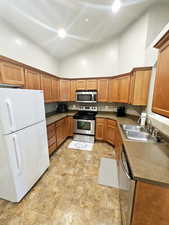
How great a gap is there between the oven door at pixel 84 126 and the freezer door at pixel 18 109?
1.68m

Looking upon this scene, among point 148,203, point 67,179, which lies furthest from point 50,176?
point 148,203

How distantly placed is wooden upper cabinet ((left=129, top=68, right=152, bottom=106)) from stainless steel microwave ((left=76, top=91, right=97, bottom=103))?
1273mm

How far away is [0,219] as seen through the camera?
129 cm

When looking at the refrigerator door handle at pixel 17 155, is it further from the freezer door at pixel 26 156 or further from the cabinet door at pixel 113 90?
the cabinet door at pixel 113 90

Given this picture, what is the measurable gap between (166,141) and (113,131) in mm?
1544

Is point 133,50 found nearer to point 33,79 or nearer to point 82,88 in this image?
point 82,88

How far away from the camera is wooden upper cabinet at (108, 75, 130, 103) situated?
8.90ft

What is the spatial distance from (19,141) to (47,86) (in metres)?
1.86

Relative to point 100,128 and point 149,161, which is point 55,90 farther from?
point 149,161

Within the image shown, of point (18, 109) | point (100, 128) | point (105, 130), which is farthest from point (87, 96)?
point (18, 109)

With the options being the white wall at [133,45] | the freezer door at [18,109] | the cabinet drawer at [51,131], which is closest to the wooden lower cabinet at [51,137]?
the cabinet drawer at [51,131]

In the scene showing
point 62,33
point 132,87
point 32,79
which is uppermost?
point 62,33

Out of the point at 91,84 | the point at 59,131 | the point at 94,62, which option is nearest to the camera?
the point at 59,131

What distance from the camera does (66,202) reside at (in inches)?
59.4
